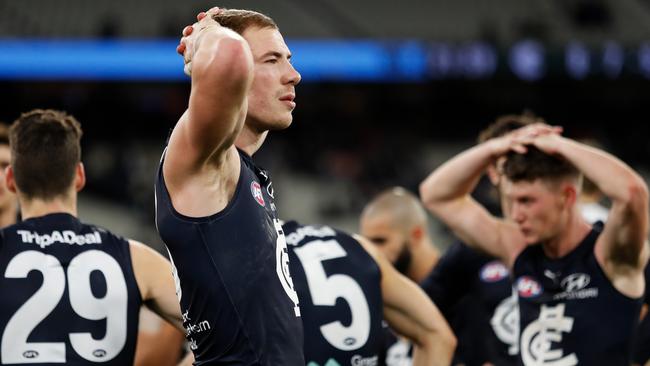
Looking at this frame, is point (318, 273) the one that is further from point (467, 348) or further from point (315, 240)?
point (467, 348)

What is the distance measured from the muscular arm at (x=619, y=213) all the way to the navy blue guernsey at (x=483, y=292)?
1132 millimetres

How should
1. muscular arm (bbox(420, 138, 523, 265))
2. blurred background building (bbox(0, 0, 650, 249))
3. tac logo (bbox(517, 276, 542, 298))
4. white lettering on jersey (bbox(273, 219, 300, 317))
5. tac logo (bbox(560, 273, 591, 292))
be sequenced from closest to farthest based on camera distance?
white lettering on jersey (bbox(273, 219, 300, 317)) → tac logo (bbox(560, 273, 591, 292)) → tac logo (bbox(517, 276, 542, 298)) → muscular arm (bbox(420, 138, 523, 265)) → blurred background building (bbox(0, 0, 650, 249))

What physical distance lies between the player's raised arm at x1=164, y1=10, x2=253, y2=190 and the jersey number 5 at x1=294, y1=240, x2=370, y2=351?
5.62ft

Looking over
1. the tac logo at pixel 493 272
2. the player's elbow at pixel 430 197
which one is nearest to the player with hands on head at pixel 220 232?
the player's elbow at pixel 430 197

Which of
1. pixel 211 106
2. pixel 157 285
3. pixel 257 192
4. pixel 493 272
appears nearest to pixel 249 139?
pixel 257 192

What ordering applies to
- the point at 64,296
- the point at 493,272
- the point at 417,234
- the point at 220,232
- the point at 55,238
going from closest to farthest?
the point at 220,232 → the point at 64,296 → the point at 55,238 → the point at 493,272 → the point at 417,234

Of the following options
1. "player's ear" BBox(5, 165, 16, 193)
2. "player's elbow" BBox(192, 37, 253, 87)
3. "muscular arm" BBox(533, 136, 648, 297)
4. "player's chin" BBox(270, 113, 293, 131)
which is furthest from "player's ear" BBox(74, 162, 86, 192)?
"muscular arm" BBox(533, 136, 648, 297)

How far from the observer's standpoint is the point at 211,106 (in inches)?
122

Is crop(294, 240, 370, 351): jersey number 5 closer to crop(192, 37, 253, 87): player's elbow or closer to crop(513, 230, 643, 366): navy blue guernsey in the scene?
crop(513, 230, 643, 366): navy blue guernsey

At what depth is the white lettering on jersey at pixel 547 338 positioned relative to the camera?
5.05 metres

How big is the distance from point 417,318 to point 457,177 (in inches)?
38.6

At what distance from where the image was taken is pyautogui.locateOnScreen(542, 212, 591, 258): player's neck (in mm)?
5242

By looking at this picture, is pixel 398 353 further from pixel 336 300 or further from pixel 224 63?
pixel 224 63

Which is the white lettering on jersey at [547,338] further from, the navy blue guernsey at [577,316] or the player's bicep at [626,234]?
the player's bicep at [626,234]
